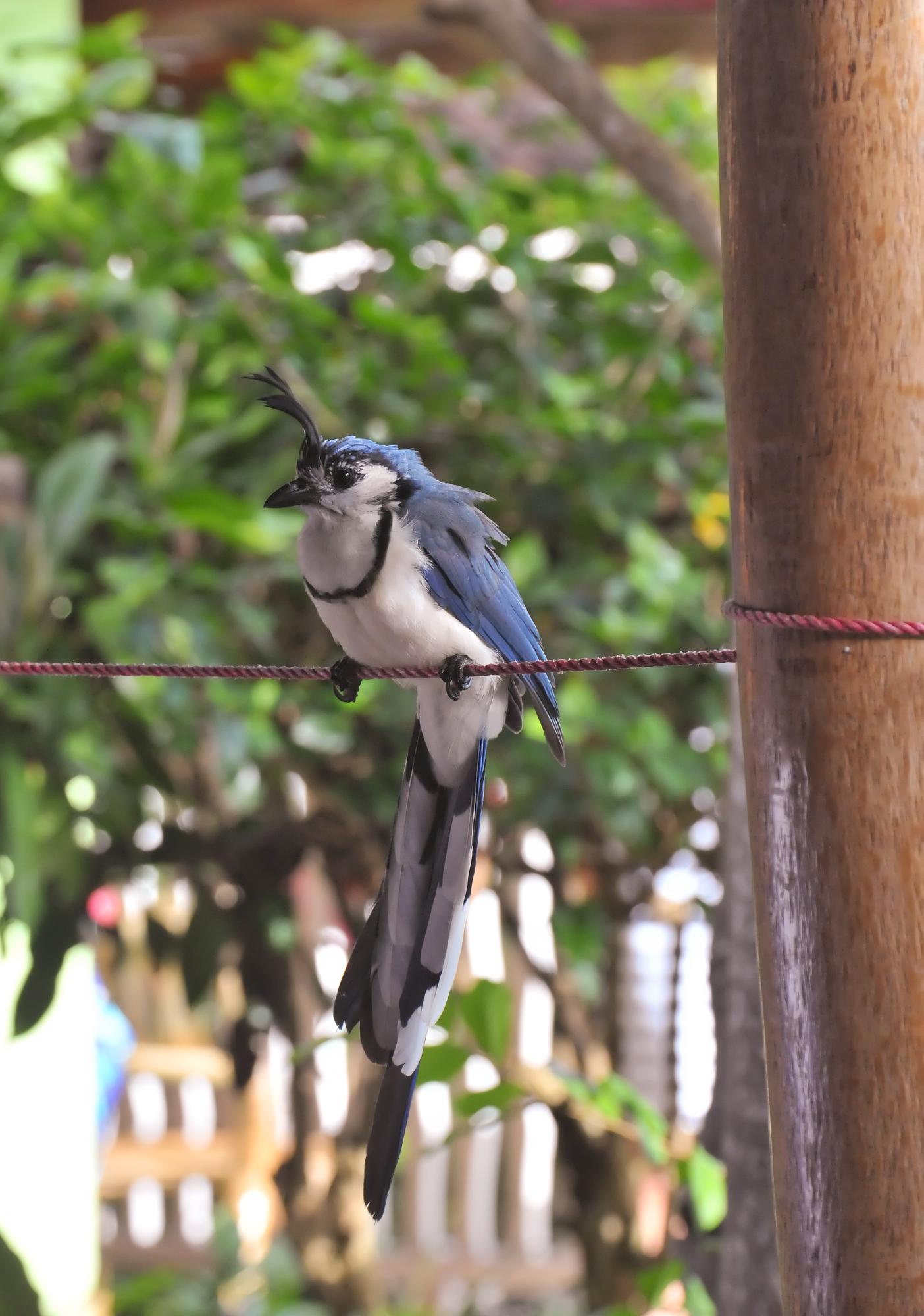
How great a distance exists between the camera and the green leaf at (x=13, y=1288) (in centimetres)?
143

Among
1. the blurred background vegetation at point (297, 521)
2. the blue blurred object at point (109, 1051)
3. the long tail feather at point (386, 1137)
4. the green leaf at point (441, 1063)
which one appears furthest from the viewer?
the blue blurred object at point (109, 1051)

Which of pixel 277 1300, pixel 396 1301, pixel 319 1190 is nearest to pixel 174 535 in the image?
pixel 319 1190

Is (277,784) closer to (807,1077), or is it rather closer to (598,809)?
(598,809)

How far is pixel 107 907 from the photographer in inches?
78.0

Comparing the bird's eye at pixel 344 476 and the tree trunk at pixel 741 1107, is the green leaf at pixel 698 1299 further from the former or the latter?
the bird's eye at pixel 344 476

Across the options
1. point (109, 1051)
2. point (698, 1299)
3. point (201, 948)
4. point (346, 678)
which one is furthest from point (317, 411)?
point (109, 1051)

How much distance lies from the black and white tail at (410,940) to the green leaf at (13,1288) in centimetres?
92

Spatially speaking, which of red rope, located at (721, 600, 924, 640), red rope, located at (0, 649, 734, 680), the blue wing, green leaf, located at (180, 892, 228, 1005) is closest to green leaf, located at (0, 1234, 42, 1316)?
green leaf, located at (180, 892, 228, 1005)

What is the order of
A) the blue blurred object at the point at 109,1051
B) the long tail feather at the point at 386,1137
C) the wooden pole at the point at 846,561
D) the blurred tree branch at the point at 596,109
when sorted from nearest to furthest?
1. the wooden pole at the point at 846,561
2. the long tail feather at the point at 386,1137
3. the blurred tree branch at the point at 596,109
4. the blue blurred object at the point at 109,1051

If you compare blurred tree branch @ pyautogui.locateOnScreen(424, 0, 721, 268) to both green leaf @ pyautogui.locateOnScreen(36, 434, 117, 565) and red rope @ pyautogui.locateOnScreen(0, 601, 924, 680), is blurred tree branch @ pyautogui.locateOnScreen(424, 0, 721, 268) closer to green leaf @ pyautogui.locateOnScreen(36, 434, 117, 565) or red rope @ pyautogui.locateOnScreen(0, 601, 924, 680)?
green leaf @ pyautogui.locateOnScreen(36, 434, 117, 565)

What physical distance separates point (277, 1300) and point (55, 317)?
1508 millimetres

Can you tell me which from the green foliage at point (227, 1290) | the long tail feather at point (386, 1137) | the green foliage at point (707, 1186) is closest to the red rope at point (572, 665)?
the long tail feather at point (386, 1137)

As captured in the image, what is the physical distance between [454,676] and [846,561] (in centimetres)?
32

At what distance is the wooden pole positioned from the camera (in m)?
0.57
